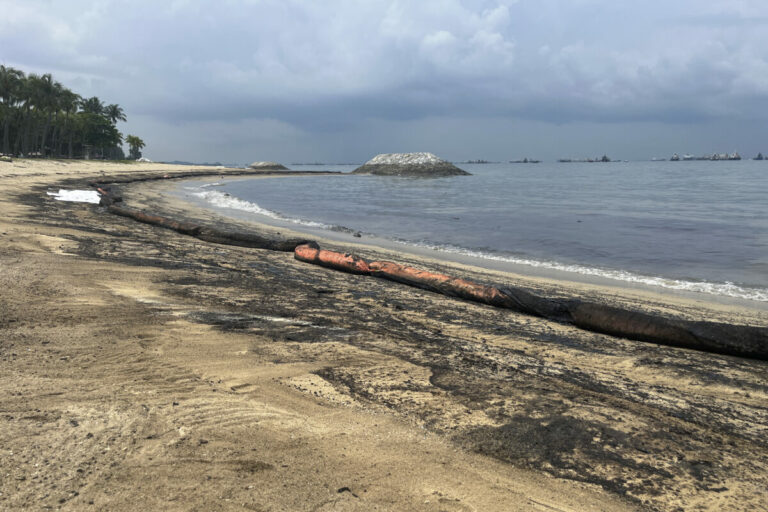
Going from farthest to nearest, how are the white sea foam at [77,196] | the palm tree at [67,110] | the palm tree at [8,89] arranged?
the palm tree at [67,110] → the palm tree at [8,89] → the white sea foam at [77,196]

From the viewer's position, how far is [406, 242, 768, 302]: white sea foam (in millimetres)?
9641

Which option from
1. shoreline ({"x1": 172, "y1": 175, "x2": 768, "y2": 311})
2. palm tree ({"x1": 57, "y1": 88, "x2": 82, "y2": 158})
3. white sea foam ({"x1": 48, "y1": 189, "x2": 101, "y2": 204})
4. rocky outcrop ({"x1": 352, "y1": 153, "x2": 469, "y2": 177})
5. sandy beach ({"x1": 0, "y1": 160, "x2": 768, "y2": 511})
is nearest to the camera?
sandy beach ({"x1": 0, "y1": 160, "x2": 768, "y2": 511})

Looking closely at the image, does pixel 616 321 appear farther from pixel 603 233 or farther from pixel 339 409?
pixel 603 233

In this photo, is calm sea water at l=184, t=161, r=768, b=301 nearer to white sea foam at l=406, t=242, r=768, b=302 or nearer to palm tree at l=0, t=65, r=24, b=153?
white sea foam at l=406, t=242, r=768, b=302

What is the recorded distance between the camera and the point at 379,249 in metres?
13.8

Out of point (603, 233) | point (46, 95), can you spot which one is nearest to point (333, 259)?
point (603, 233)

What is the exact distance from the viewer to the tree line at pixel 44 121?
65.2 m

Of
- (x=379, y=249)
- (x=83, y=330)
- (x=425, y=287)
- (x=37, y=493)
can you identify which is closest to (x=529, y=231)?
(x=379, y=249)

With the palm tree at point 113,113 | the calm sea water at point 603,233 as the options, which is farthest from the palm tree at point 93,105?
the calm sea water at point 603,233

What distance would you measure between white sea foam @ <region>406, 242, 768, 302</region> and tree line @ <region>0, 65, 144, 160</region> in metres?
76.8

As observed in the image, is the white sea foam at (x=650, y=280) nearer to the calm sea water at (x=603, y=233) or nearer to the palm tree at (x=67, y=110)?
the calm sea water at (x=603, y=233)

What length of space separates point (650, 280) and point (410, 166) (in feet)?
306

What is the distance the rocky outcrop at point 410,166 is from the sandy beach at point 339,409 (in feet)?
308

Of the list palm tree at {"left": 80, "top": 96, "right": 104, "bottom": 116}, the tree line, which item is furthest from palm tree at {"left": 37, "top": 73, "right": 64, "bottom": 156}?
palm tree at {"left": 80, "top": 96, "right": 104, "bottom": 116}
